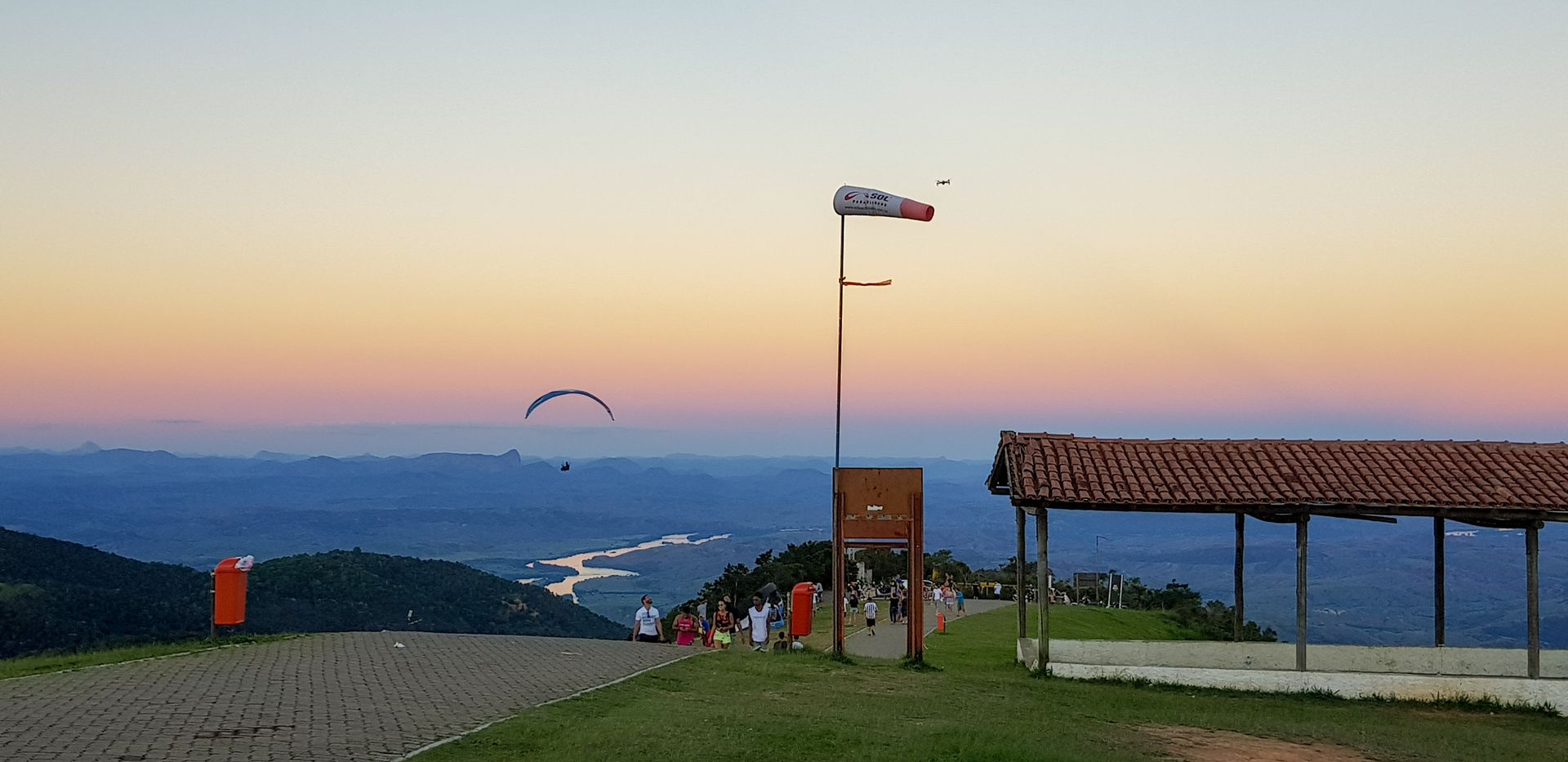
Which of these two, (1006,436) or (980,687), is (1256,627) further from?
(980,687)

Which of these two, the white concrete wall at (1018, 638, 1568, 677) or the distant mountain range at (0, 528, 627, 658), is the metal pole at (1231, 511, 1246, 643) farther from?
the distant mountain range at (0, 528, 627, 658)

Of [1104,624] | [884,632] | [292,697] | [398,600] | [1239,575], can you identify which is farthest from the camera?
[398,600]

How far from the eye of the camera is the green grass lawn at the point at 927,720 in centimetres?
1286

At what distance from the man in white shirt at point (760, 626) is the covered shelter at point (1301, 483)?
5.05m

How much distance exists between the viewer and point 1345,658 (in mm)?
21969

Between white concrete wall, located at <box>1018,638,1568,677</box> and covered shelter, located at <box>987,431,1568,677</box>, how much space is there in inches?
22.8

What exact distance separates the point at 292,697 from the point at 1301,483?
15883 mm

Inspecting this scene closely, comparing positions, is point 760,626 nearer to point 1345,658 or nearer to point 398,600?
point 1345,658

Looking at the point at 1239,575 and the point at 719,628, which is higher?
the point at 1239,575

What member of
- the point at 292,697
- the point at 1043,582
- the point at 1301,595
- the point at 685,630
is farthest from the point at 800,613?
the point at 292,697

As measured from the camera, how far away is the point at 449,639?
22.8m

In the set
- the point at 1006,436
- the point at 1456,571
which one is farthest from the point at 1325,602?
the point at 1006,436

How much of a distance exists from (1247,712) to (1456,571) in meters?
189

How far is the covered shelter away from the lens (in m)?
20.3
